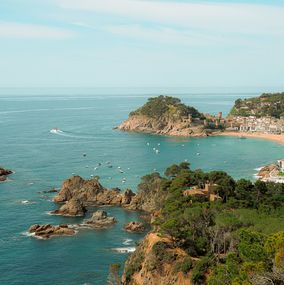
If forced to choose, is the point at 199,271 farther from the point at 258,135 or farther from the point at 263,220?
the point at 258,135

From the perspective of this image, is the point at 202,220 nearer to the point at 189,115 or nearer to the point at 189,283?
the point at 189,283

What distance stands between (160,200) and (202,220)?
1924 centimetres

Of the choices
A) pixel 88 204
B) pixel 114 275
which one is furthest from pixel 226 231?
pixel 88 204

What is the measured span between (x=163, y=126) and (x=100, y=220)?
8561 centimetres

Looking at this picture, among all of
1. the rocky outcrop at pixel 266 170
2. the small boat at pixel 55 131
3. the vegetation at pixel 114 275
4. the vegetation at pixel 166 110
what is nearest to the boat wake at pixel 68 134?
the small boat at pixel 55 131

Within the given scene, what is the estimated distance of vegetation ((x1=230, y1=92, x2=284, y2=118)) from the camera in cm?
14643

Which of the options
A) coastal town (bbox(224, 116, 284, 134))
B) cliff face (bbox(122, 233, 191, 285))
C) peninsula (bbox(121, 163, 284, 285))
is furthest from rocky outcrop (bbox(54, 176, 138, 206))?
coastal town (bbox(224, 116, 284, 134))

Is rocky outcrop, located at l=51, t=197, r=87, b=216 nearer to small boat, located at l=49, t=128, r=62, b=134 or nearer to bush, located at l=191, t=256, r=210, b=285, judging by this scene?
bush, located at l=191, t=256, r=210, b=285

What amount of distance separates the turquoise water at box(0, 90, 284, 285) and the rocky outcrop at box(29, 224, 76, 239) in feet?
3.32

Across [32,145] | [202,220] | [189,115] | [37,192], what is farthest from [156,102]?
[202,220]

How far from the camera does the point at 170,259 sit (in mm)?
35000

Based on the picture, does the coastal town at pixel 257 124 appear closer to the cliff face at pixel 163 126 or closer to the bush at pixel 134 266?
the cliff face at pixel 163 126

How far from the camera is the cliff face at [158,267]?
3412 cm

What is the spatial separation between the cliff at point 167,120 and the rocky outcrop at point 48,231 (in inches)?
3265
